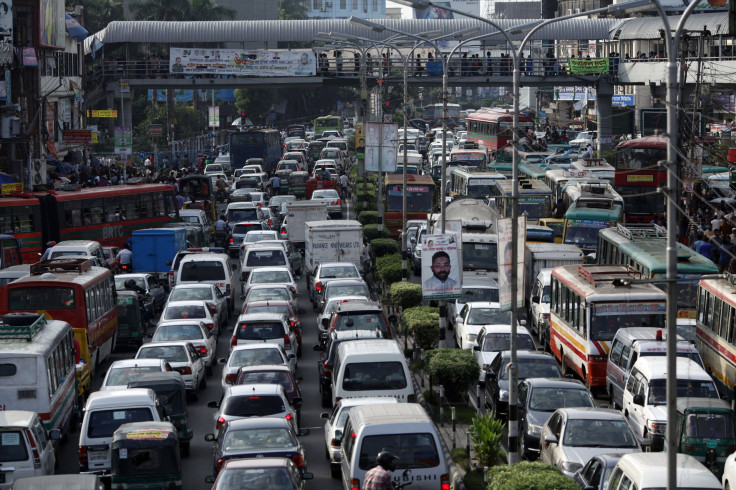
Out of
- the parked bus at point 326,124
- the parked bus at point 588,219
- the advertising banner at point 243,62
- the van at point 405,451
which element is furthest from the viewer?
the parked bus at point 326,124

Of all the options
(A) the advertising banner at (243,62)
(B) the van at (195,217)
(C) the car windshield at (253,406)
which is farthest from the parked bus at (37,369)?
(A) the advertising banner at (243,62)

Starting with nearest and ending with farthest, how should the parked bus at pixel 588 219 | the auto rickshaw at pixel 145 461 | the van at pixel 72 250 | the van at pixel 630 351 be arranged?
the auto rickshaw at pixel 145 461
the van at pixel 630 351
the van at pixel 72 250
the parked bus at pixel 588 219

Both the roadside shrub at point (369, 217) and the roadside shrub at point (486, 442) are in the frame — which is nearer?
the roadside shrub at point (486, 442)

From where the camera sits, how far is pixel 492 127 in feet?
247

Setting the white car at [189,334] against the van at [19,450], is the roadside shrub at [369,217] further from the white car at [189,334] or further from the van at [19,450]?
the van at [19,450]

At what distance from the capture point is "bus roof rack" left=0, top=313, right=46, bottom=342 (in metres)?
21.3

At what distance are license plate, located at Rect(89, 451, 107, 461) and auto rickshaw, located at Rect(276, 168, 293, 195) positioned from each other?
47.5 m

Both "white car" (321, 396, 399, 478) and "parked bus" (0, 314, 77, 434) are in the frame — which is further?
"parked bus" (0, 314, 77, 434)

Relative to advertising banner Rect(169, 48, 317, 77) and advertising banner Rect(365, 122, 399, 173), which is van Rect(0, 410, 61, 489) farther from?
advertising banner Rect(169, 48, 317, 77)

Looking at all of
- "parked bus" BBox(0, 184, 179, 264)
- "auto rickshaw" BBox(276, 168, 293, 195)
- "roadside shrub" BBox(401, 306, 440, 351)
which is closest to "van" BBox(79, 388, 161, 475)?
"roadside shrub" BBox(401, 306, 440, 351)

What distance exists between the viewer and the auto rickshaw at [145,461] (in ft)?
55.3

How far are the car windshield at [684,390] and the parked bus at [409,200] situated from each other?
2696cm

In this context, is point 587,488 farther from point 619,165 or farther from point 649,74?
point 649,74

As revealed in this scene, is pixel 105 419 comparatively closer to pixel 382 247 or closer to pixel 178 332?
pixel 178 332
